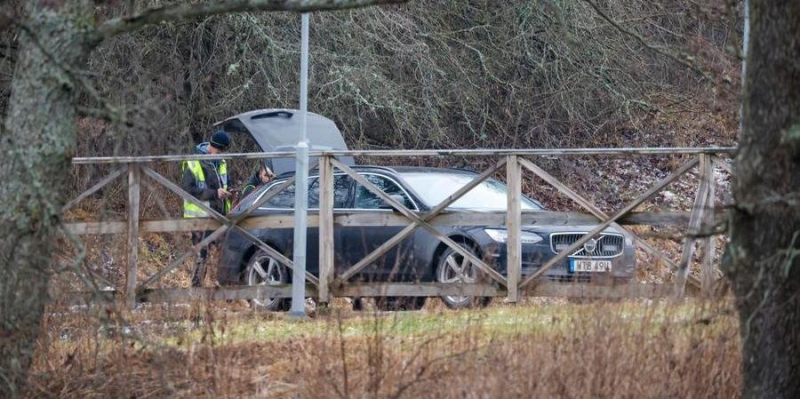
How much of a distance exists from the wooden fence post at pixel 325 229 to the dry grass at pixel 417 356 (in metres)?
3.52

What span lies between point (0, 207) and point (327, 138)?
321 inches

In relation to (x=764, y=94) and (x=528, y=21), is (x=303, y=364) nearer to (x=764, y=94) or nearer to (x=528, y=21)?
(x=764, y=94)

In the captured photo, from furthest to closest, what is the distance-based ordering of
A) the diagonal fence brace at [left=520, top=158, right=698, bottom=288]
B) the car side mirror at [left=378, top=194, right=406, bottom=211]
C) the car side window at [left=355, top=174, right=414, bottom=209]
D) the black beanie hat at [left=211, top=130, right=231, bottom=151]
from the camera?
the black beanie hat at [left=211, top=130, right=231, bottom=151] < the car side window at [left=355, top=174, right=414, bottom=209] < the car side mirror at [left=378, top=194, right=406, bottom=211] < the diagonal fence brace at [left=520, top=158, right=698, bottom=288]

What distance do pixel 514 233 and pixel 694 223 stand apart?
84.3 inches

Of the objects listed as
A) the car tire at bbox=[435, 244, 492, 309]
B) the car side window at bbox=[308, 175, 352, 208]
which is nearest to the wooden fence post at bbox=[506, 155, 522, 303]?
the car tire at bbox=[435, 244, 492, 309]

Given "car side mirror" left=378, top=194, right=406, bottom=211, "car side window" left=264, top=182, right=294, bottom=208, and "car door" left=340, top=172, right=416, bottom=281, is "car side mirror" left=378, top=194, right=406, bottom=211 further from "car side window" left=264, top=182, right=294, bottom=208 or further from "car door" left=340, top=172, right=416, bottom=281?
"car side window" left=264, top=182, right=294, bottom=208

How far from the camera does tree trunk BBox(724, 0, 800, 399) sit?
7.01 metres

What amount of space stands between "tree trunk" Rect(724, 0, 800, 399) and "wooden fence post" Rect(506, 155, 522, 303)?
4.80 metres

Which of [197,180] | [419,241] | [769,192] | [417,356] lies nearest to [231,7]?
[417,356]

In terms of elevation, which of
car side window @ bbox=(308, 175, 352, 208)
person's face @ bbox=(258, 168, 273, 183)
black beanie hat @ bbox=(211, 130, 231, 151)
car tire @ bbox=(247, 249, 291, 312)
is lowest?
car tire @ bbox=(247, 249, 291, 312)

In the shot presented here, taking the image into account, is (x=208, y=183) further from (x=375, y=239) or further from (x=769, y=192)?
(x=769, y=192)

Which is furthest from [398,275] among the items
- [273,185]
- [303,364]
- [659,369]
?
[659,369]

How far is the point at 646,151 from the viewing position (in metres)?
11.5

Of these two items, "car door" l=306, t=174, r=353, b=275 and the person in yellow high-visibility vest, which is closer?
"car door" l=306, t=174, r=353, b=275
